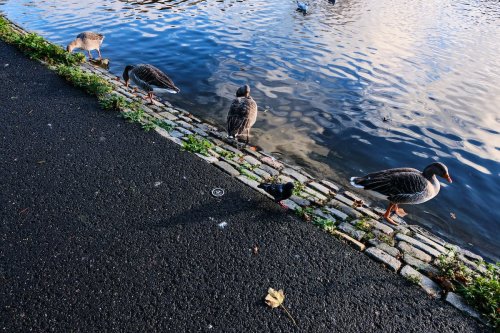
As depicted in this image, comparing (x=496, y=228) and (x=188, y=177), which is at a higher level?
(x=188, y=177)

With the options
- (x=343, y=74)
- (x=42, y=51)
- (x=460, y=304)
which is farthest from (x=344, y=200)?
(x=42, y=51)

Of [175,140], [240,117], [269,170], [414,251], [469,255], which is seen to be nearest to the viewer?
[414,251]

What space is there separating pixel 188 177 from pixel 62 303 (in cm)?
289

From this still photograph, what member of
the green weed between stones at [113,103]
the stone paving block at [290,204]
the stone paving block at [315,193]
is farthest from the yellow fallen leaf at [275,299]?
the green weed between stones at [113,103]

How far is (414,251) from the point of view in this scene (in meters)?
5.35

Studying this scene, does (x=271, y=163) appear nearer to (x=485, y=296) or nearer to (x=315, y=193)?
(x=315, y=193)

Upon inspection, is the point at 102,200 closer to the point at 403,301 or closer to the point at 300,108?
the point at 403,301

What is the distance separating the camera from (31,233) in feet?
15.9

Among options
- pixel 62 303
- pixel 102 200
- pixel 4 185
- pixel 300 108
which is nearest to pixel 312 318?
pixel 62 303

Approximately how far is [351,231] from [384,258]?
2.23ft

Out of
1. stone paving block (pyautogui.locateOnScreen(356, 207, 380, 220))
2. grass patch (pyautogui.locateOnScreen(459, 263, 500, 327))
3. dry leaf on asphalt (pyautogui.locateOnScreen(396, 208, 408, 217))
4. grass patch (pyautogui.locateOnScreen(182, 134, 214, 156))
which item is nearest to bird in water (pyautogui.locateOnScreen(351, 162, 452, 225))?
stone paving block (pyautogui.locateOnScreen(356, 207, 380, 220))

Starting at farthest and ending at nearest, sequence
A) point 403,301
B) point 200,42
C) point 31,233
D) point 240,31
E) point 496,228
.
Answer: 1. point 240,31
2. point 200,42
3. point 496,228
4. point 31,233
5. point 403,301

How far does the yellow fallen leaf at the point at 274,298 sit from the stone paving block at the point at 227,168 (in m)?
2.69

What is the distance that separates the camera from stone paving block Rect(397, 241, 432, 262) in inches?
206
